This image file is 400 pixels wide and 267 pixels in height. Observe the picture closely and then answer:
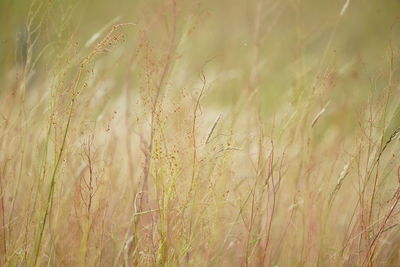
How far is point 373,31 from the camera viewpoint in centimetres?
1345

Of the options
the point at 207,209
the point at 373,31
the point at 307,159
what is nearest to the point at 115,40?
the point at 207,209

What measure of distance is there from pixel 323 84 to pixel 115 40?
77 centimetres

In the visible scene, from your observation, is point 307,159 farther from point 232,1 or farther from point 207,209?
point 232,1

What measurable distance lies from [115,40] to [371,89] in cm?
86

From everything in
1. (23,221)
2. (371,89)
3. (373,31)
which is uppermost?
(373,31)

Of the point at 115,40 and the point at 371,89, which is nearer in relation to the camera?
the point at 115,40

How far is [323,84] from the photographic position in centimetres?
179

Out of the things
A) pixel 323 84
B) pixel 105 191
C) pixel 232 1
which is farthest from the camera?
pixel 232 1

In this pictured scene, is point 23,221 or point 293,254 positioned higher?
point 23,221

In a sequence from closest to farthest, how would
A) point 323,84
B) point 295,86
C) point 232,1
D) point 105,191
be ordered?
point 323,84, point 105,191, point 295,86, point 232,1

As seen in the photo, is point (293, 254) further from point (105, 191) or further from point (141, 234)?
point (105, 191)

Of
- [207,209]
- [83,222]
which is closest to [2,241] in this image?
[83,222]

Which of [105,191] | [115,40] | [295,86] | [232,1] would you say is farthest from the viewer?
[232,1]

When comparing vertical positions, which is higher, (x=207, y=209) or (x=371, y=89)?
(x=371, y=89)
